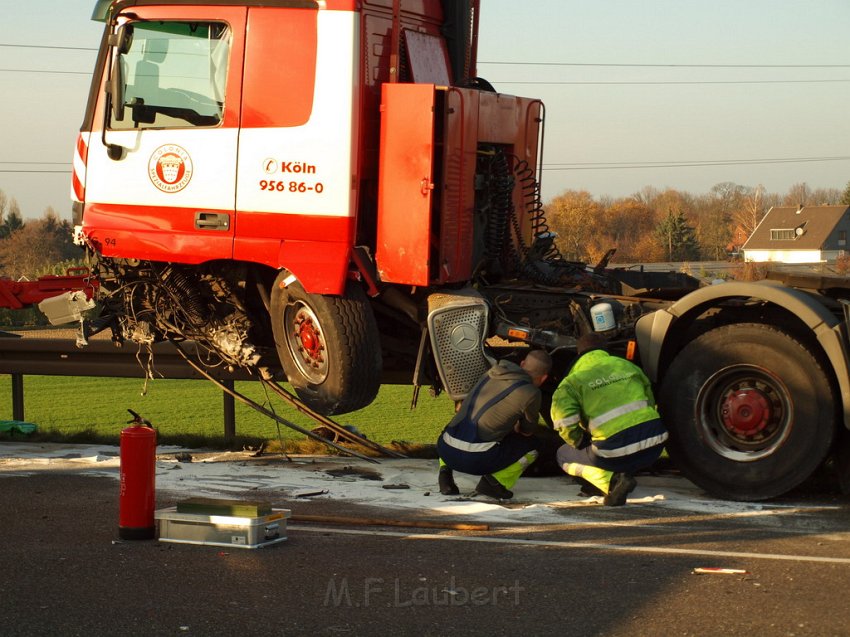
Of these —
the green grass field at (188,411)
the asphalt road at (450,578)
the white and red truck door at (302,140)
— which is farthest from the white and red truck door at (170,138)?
the green grass field at (188,411)

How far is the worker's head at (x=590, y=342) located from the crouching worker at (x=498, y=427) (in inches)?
9.3

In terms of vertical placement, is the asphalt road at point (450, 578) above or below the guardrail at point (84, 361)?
below

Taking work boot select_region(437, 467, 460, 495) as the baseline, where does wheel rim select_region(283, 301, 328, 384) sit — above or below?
above

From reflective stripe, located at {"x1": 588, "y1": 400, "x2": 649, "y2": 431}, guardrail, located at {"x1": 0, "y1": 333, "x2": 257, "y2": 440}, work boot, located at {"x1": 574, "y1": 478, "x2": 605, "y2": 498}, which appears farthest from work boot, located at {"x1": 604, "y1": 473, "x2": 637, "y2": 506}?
guardrail, located at {"x1": 0, "y1": 333, "x2": 257, "y2": 440}

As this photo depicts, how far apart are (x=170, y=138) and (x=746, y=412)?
432 centimetres

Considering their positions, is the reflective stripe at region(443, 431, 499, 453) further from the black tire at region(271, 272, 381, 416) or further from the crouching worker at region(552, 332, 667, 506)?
the black tire at region(271, 272, 381, 416)

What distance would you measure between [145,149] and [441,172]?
2.23m

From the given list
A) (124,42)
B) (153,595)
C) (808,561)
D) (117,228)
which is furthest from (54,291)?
(808,561)

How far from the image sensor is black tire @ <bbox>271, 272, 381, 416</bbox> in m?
7.98

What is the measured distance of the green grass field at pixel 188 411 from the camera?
16.0 metres

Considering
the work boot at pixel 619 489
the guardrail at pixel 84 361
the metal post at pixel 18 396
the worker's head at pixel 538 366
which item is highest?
the worker's head at pixel 538 366

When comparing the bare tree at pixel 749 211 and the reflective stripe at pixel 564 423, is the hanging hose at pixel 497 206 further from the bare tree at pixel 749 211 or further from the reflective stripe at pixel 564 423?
the bare tree at pixel 749 211

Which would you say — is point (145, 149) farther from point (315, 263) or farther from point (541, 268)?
point (541, 268)

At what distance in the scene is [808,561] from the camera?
569cm
